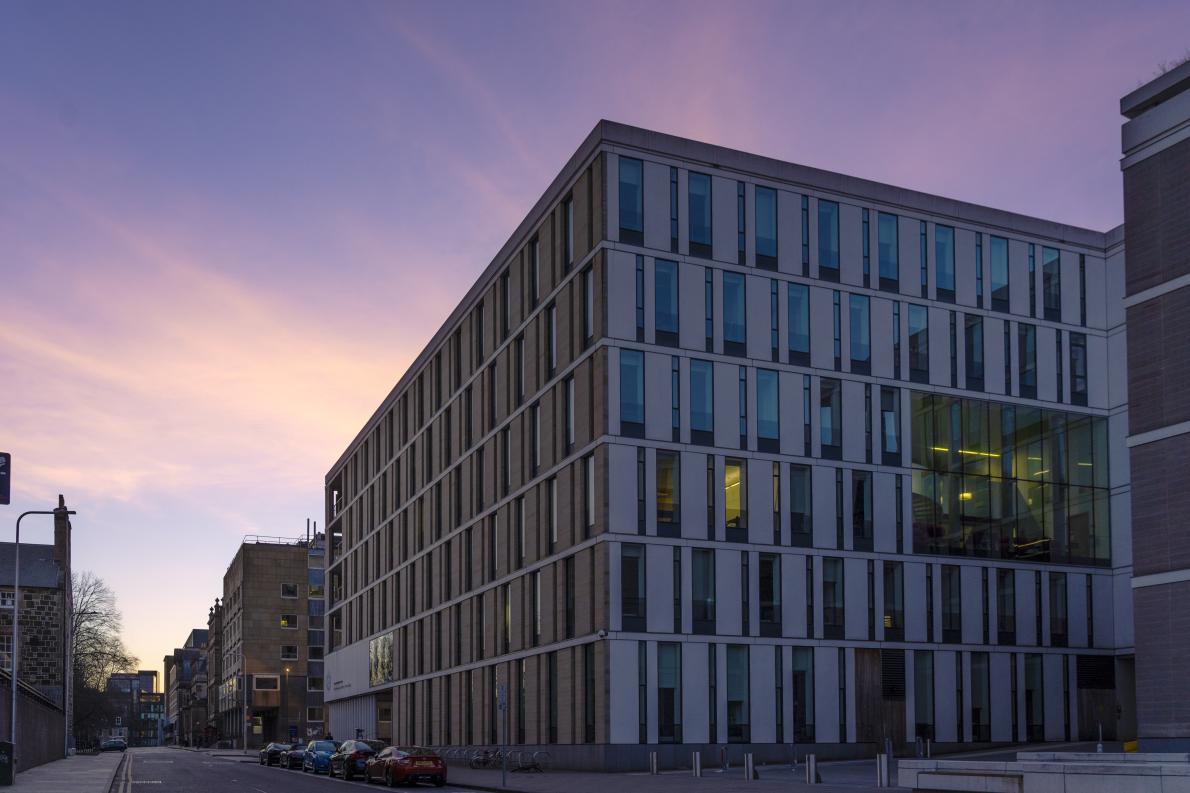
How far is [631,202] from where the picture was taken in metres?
49.2

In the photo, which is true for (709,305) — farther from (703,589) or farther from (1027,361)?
(1027,361)

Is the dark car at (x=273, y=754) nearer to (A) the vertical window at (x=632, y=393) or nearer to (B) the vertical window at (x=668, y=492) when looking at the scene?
(B) the vertical window at (x=668, y=492)

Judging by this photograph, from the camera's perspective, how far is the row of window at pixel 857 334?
49.2 m

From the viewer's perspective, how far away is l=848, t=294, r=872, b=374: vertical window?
52188 millimetres

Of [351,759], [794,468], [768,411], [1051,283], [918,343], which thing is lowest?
[351,759]

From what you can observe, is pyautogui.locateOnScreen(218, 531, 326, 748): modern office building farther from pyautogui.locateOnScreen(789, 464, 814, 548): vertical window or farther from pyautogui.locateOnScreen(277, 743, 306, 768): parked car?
pyautogui.locateOnScreen(789, 464, 814, 548): vertical window

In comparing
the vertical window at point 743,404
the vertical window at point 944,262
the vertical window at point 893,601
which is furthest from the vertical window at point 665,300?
the vertical window at point 893,601

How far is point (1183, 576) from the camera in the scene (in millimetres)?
27156

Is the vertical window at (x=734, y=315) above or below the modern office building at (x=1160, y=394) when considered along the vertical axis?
above

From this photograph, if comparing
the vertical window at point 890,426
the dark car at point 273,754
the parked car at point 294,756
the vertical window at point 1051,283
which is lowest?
the dark car at point 273,754

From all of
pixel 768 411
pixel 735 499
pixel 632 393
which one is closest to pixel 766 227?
pixel 768 411

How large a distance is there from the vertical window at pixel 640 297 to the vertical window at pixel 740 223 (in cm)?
425

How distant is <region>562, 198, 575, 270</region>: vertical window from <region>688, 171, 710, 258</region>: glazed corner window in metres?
5.03

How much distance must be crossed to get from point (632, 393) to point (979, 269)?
57.7 feet
